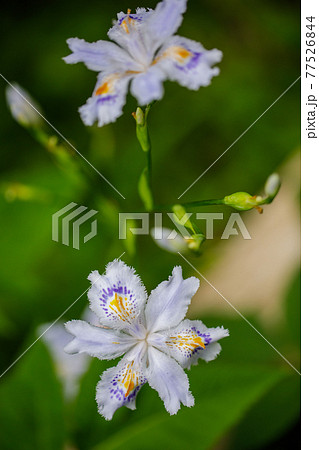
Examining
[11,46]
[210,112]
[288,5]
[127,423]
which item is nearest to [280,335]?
[127,423]

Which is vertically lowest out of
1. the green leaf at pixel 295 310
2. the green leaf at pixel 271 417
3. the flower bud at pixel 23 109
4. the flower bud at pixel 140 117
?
the green leaf at pixel 271 417

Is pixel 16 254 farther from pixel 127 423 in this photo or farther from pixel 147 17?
pixel 147 17

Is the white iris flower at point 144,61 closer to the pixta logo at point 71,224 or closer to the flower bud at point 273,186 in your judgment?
the flower bud at point 273,186

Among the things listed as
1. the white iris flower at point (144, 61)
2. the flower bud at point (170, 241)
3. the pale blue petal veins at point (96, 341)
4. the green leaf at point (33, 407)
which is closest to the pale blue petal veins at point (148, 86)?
the white iris flower at point (144, 61)

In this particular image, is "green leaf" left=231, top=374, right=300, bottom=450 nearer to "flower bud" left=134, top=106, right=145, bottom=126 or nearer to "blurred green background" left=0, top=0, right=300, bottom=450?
"blurred green background" left=0, top=0, right=300, bottom=450

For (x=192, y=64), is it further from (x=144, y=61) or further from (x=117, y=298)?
(x=117, y=298)

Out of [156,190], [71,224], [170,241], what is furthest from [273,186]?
[156,190]
